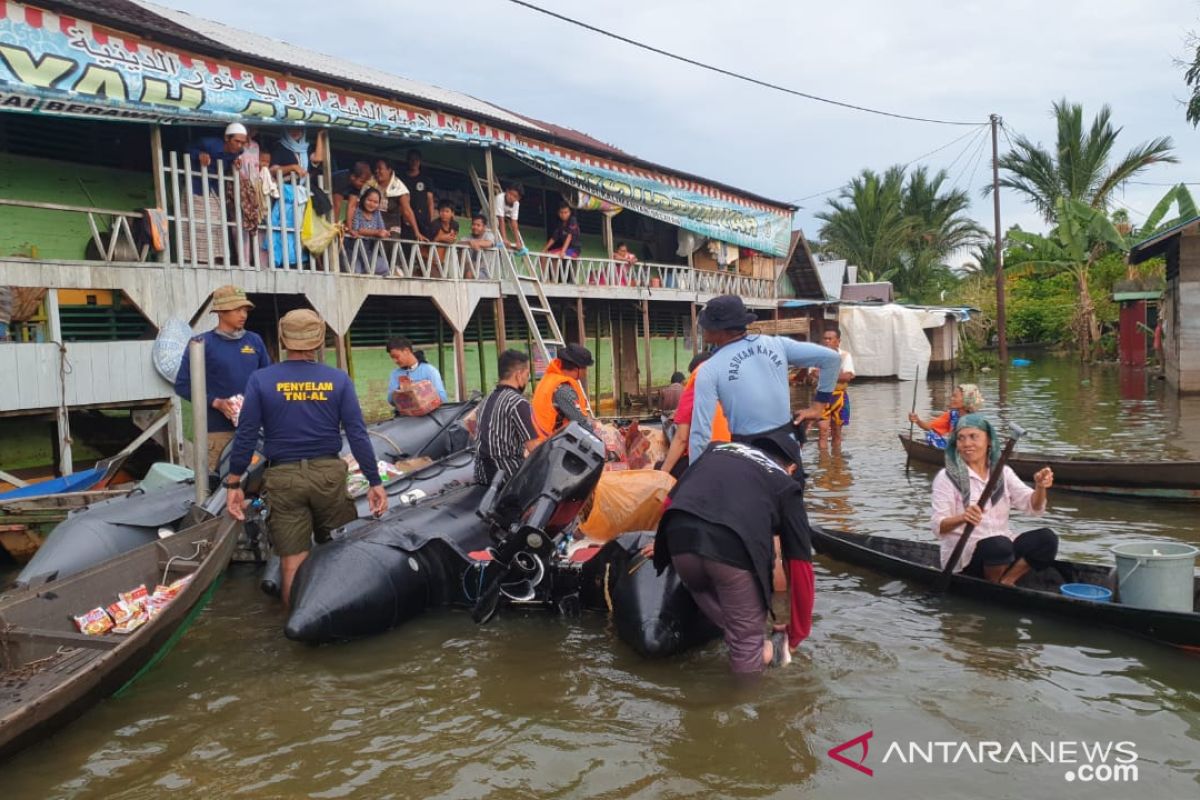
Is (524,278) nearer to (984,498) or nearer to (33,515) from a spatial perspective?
(33,515)

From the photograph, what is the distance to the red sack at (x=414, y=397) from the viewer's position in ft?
29.0

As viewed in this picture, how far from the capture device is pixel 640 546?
5.34 meters

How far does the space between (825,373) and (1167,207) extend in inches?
1129

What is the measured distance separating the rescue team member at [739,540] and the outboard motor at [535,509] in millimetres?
1317

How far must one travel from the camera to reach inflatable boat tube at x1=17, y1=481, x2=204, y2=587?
587 centimetres

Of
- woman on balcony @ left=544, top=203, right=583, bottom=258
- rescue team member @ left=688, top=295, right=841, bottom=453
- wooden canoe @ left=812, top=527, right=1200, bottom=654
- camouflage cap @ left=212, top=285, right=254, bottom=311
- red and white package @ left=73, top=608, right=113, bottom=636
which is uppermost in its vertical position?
woman on balcony @ left=544, top=203, right=583, bottom=258

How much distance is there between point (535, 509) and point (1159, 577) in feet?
11.6

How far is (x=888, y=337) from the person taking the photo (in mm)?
28797

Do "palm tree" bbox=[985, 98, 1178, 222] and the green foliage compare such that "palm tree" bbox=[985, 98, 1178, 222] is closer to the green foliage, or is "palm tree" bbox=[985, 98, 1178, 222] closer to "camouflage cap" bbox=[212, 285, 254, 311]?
the green foliage

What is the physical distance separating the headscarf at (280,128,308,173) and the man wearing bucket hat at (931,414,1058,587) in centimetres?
893

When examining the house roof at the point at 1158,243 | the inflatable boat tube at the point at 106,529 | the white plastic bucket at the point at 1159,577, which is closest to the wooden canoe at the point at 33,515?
the inflatable boat tube at the point at 106,529

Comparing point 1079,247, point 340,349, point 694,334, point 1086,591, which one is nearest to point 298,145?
point 340,349

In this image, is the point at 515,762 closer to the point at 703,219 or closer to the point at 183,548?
the point at 183,548

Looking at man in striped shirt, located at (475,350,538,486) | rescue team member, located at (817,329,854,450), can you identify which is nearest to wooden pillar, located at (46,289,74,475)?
man in striped shirt, located at (475,350,538,486)
